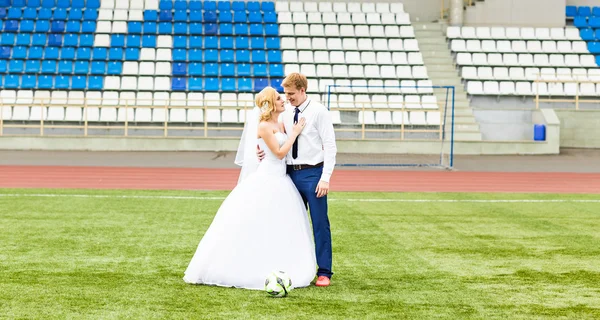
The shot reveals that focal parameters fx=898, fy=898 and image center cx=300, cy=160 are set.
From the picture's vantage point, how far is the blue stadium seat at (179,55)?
3425 cm

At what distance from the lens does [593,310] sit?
744 cm

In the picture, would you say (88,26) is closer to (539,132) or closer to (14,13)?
(14,13)

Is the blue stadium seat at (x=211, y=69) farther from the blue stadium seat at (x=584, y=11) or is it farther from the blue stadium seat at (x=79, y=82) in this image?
the blue stadium seat at (x=584, y=11)

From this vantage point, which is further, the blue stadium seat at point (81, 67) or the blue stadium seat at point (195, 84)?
the blue stadium seat at point (81, 67)

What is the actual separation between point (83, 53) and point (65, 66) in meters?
1.02

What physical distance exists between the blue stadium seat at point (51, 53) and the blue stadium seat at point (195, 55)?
A: 16.6ft

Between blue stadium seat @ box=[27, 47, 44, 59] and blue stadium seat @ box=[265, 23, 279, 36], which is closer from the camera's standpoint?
blue stadium seat @ box=[27, 47, 44, 59]

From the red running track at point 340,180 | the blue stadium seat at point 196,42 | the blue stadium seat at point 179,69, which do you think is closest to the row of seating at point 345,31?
the blue stadium seat at point 196,42

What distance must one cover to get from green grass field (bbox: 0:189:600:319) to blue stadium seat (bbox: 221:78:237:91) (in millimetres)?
16574

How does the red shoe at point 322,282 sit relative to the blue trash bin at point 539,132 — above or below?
below

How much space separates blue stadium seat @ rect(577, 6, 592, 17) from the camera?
39.3m

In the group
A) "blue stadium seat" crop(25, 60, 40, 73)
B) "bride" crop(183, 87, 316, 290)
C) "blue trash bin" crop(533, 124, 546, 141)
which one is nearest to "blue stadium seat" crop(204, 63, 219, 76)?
"blue stadium seat" crop(25, 60, 40, 73)

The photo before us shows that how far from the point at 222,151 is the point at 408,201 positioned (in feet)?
44.4

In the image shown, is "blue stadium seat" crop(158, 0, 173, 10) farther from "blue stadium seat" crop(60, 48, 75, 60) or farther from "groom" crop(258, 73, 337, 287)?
"groom" crop(258, 73, 337, 287)
